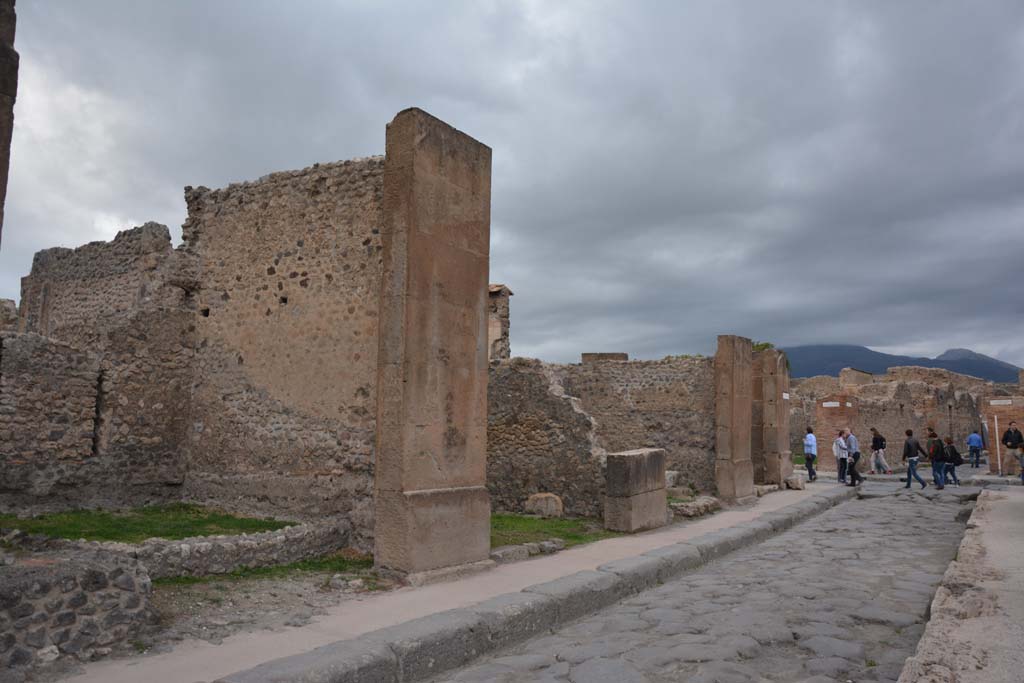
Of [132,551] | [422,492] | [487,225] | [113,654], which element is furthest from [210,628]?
[487,225]

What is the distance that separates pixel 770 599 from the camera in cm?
618

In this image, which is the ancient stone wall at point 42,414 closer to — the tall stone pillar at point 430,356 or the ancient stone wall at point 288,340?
the ancient stone wall at point 288,340

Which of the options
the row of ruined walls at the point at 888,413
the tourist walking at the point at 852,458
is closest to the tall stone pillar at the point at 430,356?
the tourist walking at the point at 852,458

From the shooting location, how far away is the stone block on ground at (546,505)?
409 inches

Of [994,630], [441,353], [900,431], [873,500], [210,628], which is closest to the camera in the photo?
[994,630]

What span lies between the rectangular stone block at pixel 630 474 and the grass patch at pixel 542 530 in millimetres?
555

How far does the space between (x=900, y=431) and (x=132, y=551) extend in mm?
24696

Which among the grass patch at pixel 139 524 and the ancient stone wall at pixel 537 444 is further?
the ancient stone wall at pixel 537 444

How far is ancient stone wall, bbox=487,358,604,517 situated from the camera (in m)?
10.4

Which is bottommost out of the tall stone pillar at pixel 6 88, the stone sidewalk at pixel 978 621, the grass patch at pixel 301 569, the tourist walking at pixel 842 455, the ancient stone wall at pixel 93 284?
the grass patch at pixel 301 569

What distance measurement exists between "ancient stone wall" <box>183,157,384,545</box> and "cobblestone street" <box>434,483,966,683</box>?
2.99 meters

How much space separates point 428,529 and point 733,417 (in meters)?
9.02

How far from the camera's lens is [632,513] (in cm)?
948

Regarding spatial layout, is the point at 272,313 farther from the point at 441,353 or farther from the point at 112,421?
the point at 441,353
